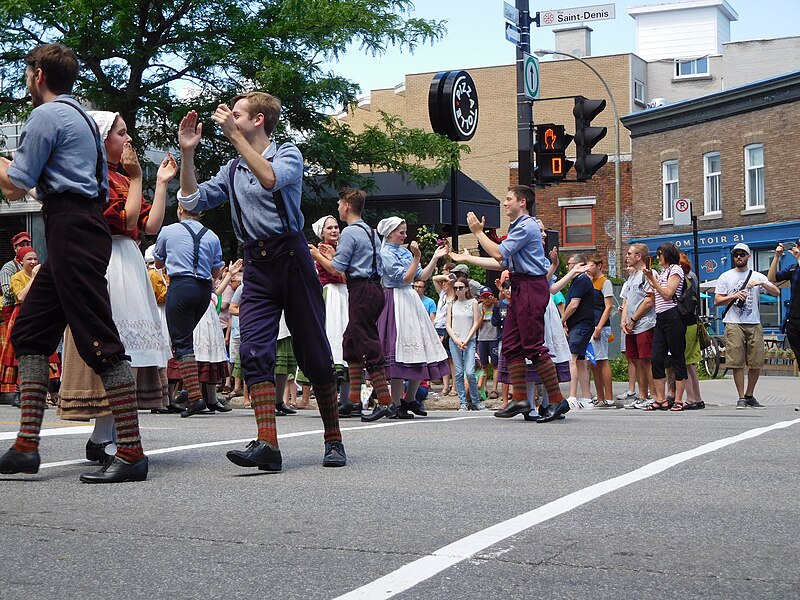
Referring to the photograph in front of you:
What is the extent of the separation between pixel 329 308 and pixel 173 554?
26.5 feet

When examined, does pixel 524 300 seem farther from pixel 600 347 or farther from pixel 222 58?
pixel 222 58

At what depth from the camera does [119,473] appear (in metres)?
5.81

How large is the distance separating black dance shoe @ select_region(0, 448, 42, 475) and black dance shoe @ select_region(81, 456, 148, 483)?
26 centimetres

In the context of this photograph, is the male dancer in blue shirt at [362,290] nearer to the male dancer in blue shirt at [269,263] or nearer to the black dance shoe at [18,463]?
the male dancer in blue shirt at [269,263]

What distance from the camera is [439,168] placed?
27.6 meters

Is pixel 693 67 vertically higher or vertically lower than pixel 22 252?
higher

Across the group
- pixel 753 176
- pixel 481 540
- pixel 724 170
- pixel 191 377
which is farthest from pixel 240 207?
pixel 724 170

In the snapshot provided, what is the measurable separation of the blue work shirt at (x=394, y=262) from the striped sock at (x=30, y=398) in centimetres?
561

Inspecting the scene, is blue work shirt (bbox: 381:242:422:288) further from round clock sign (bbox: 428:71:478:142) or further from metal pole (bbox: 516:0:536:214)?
round clock sign (bbox: 428:71:478:142)

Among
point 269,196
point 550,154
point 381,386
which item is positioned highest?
point 550,154

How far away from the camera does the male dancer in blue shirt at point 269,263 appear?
636 cm

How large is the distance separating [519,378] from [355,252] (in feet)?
6.19

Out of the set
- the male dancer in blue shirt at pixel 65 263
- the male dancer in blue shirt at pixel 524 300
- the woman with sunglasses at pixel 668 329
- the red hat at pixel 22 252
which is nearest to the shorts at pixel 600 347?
the woman with sunglasses at pixel 668 329

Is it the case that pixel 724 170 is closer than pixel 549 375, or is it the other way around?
pixel 549 375
